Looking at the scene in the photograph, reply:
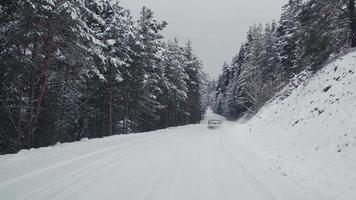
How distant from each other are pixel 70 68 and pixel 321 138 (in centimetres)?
1421

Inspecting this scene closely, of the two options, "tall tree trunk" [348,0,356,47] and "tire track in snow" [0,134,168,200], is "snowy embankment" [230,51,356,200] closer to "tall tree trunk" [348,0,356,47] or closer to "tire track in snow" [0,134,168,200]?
"tall tree trunk" [348,0,356,47]

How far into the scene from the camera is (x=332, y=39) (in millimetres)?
19766

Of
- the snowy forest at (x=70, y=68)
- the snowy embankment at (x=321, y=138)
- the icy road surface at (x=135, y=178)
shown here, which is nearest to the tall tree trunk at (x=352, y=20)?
the snowy embankment at (x=321, y=138)

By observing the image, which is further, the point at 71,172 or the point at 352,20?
the point at 352,20

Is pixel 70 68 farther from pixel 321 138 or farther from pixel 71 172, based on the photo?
pixel 321 138

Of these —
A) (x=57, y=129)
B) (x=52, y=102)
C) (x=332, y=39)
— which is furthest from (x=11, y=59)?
(x=332, y=39)

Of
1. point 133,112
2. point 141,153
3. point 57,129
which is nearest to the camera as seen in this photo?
point 141,153

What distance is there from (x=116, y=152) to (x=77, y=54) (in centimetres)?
679

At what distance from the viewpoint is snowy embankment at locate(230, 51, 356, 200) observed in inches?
314

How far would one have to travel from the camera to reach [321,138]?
37.7 ft

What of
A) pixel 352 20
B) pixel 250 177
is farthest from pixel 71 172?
pixel 352 20

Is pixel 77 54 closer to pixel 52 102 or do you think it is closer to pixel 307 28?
pixel 52 102

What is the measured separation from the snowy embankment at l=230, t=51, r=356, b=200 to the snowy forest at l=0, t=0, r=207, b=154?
11.4m

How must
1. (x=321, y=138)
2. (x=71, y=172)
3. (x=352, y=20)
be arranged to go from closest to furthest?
1. (x=71, y=172)
2. (x=321, y=138)
3. (x=352, y=20)
